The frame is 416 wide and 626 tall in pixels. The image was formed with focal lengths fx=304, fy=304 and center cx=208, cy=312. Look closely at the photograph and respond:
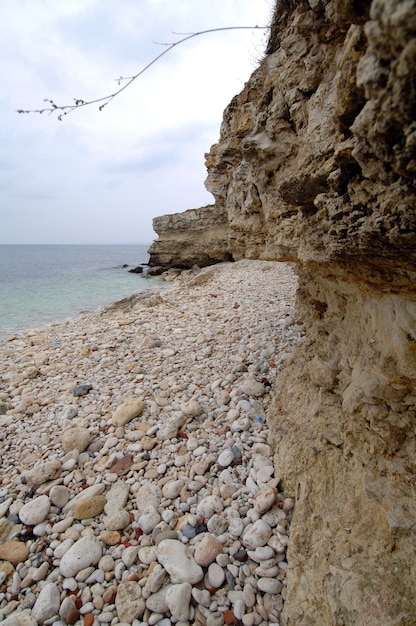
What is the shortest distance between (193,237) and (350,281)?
1787 centimetres

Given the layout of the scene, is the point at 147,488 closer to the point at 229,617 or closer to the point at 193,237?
the point at 229,617

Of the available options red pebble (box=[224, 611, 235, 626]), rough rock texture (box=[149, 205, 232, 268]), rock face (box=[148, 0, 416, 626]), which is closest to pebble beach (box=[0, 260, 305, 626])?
red pebble (box=[224, 611, 235, 626])

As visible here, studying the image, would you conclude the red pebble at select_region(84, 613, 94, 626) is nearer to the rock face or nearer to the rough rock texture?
the rock face

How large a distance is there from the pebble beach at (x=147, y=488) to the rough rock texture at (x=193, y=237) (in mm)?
13476

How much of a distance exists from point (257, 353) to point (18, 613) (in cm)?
358

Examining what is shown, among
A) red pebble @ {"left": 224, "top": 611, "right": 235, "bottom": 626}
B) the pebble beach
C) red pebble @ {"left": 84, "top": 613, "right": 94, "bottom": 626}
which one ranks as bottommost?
red pebble @ {"left": 84, "top": 613, "right": 94, "bottom": 626}

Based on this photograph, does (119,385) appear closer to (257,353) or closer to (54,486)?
(54,486)

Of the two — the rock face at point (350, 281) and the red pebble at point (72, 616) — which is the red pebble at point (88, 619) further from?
the rock face at point (350, 281)

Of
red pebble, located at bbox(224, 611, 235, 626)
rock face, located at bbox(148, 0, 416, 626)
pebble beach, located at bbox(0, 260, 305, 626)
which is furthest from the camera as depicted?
pebble beach, located at bbox(0, 260, 305, 626)

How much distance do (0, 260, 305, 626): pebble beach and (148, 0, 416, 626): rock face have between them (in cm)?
40

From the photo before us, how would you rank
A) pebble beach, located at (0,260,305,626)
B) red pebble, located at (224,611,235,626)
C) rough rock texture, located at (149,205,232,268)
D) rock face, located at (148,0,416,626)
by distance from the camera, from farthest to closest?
rough rock texture, located at (149,205,232,268), pebble beach, located at (0,260,305,626), red pebble, located at (224,611,235,626), rock face, located at (148,0,416,626)

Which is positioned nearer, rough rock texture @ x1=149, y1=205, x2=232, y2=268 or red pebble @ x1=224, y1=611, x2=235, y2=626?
red pebble @ x1=224, y1=611, x2=235, y2=626

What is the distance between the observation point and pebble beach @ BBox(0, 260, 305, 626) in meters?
2.13

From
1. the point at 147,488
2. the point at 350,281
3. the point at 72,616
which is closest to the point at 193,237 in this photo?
the point at 147,488
